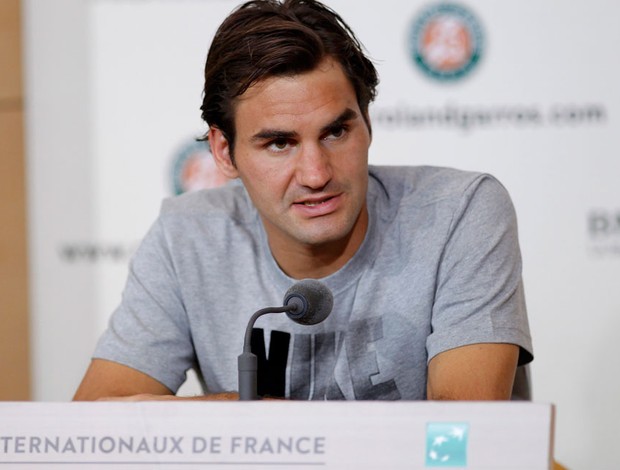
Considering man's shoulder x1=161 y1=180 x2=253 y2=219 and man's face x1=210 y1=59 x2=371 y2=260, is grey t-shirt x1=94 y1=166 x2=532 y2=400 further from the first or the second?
man's face x1=210 y1=59 x2=371 y2=260

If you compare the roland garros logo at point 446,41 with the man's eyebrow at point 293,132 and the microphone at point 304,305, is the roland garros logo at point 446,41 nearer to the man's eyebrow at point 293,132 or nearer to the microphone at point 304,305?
the man's eyebrow at point 293,132

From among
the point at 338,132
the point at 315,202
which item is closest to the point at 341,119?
the point at 338,132

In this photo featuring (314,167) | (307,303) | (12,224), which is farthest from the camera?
(12,224)

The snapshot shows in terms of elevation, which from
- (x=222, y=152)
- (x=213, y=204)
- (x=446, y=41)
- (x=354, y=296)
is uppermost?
(x=446, y=41)

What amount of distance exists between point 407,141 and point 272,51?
3.42 feet

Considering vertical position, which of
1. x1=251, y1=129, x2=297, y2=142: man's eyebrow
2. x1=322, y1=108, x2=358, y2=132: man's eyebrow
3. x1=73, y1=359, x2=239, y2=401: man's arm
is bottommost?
x1=73, y1=359, x2=239, y2=401: man's arm

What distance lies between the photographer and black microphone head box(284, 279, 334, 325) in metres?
1.35

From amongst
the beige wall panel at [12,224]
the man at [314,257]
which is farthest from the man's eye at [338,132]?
the beige wall panel at [12,224]

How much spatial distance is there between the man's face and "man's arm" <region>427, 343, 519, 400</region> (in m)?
0.32

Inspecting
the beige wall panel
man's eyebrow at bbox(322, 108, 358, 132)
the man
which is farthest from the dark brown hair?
the beige wall panel

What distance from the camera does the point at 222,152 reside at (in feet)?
6.50

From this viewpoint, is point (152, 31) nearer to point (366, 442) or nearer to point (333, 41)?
point (333, 41)

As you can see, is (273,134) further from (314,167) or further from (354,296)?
(354,296)

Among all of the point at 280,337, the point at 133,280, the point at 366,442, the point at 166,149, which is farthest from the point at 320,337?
the point at 166,149
